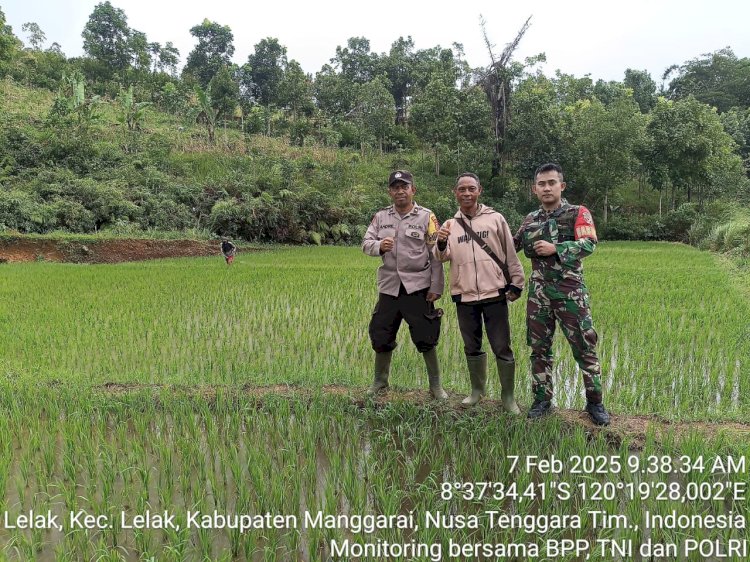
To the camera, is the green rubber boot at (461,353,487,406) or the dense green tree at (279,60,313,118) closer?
the green rubber boot at (461,353,487,406)

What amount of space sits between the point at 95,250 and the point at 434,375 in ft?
36.9

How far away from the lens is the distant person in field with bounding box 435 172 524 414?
9.45ft

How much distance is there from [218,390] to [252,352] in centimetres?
126

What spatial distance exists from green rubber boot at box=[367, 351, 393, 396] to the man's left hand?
1.26 m

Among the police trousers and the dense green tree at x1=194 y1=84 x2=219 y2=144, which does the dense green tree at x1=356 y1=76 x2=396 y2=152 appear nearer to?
the dense green tree at x1=194 y1=84 x2=219 y2=144

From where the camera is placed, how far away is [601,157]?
19.7 meters

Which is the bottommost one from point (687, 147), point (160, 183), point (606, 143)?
point (160, 183)

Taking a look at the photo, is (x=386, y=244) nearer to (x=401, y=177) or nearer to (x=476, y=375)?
(x=401, y=177)

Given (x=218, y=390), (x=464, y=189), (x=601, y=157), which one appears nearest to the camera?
(x=464, y=189)

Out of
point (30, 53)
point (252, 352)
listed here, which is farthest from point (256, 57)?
point (252, 352)

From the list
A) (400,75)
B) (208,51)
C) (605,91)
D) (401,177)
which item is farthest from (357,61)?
(401,177)

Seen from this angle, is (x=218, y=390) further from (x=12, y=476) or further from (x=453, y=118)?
(x=453, y=118)

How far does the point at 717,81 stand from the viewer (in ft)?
119

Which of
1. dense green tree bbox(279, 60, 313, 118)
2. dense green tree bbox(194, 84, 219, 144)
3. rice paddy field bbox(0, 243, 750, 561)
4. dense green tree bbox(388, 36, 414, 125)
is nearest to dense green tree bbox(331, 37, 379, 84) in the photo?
dense green tree bbox(388, 36, 414, 125)
